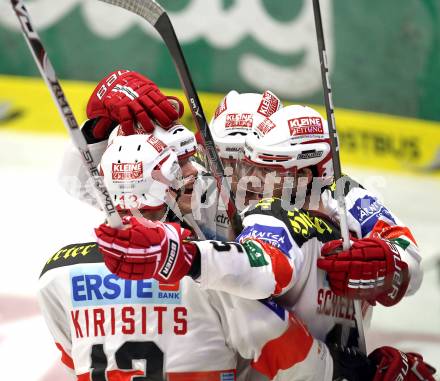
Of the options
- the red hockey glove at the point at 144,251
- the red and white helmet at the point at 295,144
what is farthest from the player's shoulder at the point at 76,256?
the red and white helmet at the point at 295,144

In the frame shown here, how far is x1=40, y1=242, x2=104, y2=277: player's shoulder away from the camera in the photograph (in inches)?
88.0

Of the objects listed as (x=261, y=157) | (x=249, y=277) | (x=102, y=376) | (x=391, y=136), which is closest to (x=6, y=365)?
(x=102, y=376)

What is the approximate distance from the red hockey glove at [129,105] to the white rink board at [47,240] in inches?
16.3

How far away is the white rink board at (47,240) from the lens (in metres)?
3.59

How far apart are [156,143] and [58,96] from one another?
2.04 ft

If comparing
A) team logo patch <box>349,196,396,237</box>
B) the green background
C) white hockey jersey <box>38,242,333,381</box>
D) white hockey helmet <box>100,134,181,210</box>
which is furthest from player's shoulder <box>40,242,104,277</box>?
the green background

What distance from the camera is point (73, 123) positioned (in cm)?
174

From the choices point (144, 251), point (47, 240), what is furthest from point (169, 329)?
point (47, 240)

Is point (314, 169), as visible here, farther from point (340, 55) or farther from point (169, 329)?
point (340, 55)

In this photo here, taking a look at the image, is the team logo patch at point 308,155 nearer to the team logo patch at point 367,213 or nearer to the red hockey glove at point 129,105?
the team logo patch at point 367,213

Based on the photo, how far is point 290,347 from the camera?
216 cm

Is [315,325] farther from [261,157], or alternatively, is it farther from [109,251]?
[109,251]

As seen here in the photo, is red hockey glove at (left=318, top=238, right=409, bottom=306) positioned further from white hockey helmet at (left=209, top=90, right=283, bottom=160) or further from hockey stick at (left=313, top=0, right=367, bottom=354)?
white hockey helmet at (left=209, top=90, right=283, bottom=160)

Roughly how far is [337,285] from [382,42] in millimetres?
3166
